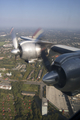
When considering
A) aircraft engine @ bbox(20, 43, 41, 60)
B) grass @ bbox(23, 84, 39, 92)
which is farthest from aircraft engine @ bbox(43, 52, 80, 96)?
grass @ bbox(23, 84, 39, 92)

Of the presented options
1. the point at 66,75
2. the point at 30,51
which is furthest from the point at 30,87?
the point at 66,75

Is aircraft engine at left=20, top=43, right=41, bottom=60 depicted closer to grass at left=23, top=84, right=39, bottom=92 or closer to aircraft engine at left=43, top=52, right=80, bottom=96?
aircraft engine at left=43, top=52, right=80, bottom=96

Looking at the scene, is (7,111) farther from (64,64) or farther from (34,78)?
(64,64)

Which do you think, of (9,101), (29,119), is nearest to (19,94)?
(9,101)

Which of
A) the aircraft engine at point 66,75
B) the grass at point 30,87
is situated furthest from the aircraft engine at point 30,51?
the grass at point 30,87

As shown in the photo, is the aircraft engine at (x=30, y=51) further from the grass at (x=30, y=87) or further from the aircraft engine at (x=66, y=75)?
the grass at (x=30, y=87)

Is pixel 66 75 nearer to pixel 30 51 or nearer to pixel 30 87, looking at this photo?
pixel 30 51

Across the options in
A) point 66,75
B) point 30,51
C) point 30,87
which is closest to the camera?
point 66,75
